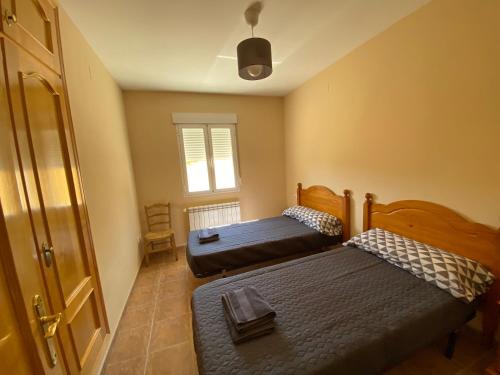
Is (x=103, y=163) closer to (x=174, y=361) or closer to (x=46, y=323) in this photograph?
(x=46, y=323)

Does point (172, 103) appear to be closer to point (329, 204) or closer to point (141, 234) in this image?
point (141, 234)

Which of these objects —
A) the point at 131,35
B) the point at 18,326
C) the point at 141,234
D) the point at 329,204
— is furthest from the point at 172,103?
the point at 18,326

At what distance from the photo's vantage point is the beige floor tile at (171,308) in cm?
204

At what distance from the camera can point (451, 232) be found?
5.41 ft

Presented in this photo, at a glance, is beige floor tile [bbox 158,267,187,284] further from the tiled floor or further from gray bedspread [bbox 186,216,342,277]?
gray bedspread [bbox 186,216,342,277]

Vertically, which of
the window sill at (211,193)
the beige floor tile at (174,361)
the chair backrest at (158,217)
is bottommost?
the beige floor tile at (174,361)

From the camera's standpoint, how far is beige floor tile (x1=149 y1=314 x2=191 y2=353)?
5.66ft

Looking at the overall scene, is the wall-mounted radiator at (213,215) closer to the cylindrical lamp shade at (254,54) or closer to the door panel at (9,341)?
the cylindrical lamp shade at (254,54)

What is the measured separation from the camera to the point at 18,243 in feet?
2.64

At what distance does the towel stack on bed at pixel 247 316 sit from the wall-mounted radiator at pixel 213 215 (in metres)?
2.19

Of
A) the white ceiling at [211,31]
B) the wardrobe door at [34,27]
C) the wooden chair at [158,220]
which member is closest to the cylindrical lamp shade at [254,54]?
the white ceiling at [211,31]

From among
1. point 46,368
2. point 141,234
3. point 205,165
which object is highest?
point 205,165

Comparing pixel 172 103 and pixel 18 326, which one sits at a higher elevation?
pixel 172 103

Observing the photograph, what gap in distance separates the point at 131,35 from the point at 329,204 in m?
2.83
